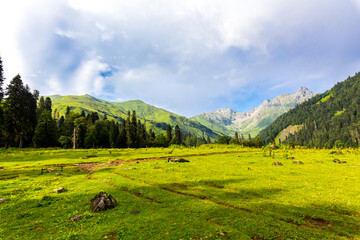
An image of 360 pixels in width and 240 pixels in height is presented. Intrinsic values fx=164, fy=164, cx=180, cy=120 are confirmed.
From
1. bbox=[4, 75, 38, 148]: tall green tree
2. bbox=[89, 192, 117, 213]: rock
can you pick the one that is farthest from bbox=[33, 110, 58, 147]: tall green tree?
bbox=[89, 192, 117, 213]: rock

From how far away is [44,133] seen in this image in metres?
76.8

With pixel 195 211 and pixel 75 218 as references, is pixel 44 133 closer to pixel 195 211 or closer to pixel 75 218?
pixel 75 218

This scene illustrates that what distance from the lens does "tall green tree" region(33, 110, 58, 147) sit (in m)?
74.6

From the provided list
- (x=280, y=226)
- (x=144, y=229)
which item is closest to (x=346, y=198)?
(x=280, y=226)

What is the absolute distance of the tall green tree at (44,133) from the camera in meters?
74.6

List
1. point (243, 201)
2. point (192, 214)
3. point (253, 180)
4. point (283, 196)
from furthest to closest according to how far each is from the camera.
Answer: point (253, 180) → point (283, 196) → point (243, 201) → point (192, 214)

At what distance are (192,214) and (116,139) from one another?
113 m

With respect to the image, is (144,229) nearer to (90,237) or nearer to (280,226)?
(90,237)

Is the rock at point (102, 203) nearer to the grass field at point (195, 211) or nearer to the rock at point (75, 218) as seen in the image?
the grass field at point (195, 211)

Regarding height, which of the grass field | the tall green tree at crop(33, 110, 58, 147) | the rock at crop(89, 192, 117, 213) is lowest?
the grass field

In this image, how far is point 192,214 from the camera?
38.5 feet

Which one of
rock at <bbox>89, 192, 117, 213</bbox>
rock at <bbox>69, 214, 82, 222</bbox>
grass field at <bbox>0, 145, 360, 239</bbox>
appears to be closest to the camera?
grass field at <bbox>0, 145, 360, 239</bbox>

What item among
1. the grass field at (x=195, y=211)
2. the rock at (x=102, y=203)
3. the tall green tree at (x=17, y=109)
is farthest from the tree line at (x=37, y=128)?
the rock at (x=102, y=203)

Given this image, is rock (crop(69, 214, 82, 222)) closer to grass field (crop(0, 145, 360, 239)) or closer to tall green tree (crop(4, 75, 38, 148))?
grass field (crop(0, 145, 360, 239))
